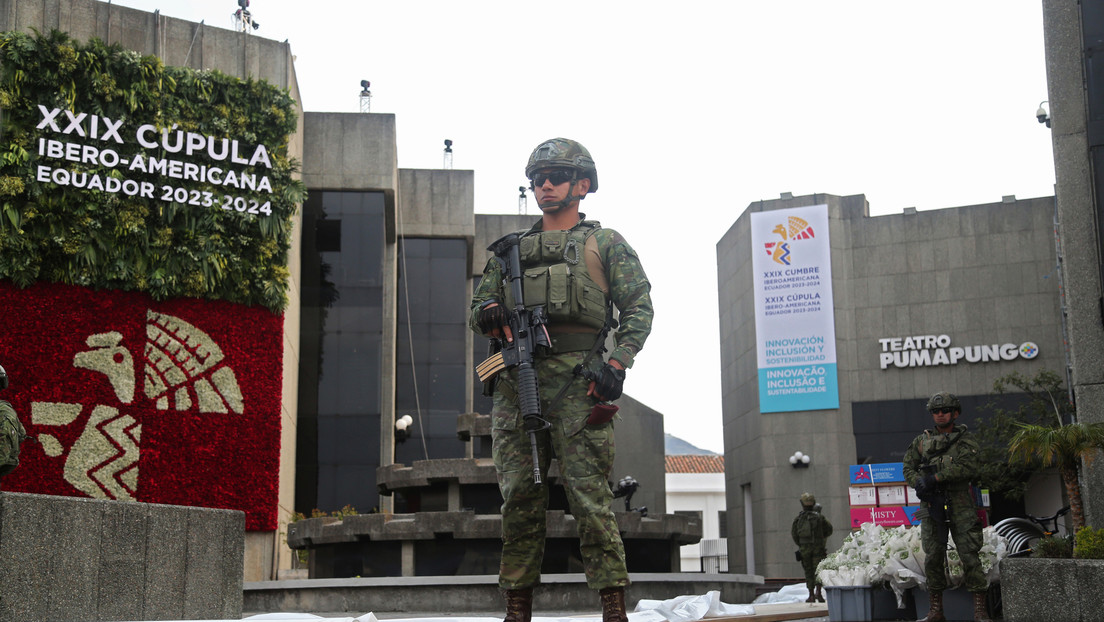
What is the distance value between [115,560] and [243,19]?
19.6 meters

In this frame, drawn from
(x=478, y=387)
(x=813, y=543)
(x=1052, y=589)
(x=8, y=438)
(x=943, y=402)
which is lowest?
(x=1052, y=589)

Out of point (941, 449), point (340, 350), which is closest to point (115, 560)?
point (941, 449)

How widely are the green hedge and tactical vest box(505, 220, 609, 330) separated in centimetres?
1741

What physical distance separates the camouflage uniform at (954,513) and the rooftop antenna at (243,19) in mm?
19545

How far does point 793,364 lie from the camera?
37156 mm

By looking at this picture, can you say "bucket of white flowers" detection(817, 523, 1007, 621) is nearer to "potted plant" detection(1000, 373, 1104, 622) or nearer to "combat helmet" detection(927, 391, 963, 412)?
"potted plant" detection(1000, 373, 1104, 622)

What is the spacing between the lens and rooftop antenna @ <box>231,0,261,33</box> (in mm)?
25562

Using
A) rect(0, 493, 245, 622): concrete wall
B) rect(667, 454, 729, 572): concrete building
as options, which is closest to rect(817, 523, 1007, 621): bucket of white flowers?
rect(0, 493, 245, 622): concrete wall

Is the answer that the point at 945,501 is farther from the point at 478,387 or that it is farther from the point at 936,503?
the point at 478,387

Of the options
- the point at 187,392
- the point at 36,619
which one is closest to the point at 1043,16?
the point at 36,619

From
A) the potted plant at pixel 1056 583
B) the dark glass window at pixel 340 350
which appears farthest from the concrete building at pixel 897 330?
the potted plant at pixel 1056 583

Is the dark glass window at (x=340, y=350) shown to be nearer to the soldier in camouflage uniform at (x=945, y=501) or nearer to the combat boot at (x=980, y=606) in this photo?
the soldier in camouflage uniform at (x=945, y=501)

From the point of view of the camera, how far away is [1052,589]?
8906 millimetres

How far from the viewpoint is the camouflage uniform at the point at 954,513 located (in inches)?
401
